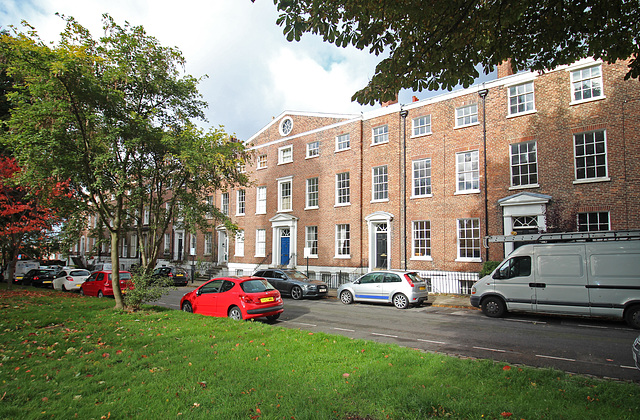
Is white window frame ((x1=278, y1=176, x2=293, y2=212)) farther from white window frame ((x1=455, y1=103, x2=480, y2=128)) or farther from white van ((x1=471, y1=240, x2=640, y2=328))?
white van ((x1=471, y1=240, x2=640, y2=328))

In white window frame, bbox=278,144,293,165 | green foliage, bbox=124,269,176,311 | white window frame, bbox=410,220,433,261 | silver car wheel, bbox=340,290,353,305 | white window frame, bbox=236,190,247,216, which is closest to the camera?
green foliage, bbox=124,269,176,311

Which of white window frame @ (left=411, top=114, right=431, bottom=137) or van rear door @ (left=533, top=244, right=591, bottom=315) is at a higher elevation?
A: white window frame @ (left=411, top=114, right=431, bottom=137)

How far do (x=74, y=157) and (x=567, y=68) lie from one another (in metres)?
20.3

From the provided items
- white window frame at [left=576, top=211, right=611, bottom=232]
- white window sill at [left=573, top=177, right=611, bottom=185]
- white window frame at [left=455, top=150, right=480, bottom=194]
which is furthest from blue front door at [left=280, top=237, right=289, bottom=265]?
white window sill at [left=573, top=177, right=611, bottom=185]

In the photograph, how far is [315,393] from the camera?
16.0ft

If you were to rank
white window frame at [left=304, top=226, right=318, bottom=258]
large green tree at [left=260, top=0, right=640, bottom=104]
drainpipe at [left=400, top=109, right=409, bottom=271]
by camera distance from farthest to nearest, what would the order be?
white window frame at [left=304, top=226, right=318, bottom=258], drainpipe at [left=400, top=109, right=409, bottom=271], large green tree at [left=260, top=0, right=640, bottom=104]

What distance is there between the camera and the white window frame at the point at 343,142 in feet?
84.7

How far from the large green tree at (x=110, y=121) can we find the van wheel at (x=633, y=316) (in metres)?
13.0

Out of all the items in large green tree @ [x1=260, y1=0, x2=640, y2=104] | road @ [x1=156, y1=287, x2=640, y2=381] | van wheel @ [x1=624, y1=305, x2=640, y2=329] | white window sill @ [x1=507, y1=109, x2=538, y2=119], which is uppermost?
white window sill @ [x1=507, y1=109, x2=538, y2=119]

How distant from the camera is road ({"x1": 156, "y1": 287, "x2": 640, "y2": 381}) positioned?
24.4 feet

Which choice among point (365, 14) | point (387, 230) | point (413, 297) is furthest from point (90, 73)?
point (387, 230)

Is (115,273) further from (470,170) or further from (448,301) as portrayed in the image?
(470,170)

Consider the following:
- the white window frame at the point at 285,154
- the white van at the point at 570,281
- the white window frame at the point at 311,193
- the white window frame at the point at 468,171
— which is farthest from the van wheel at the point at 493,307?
the white window frame at the point at 285,154

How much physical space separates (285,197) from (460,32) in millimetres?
24050
